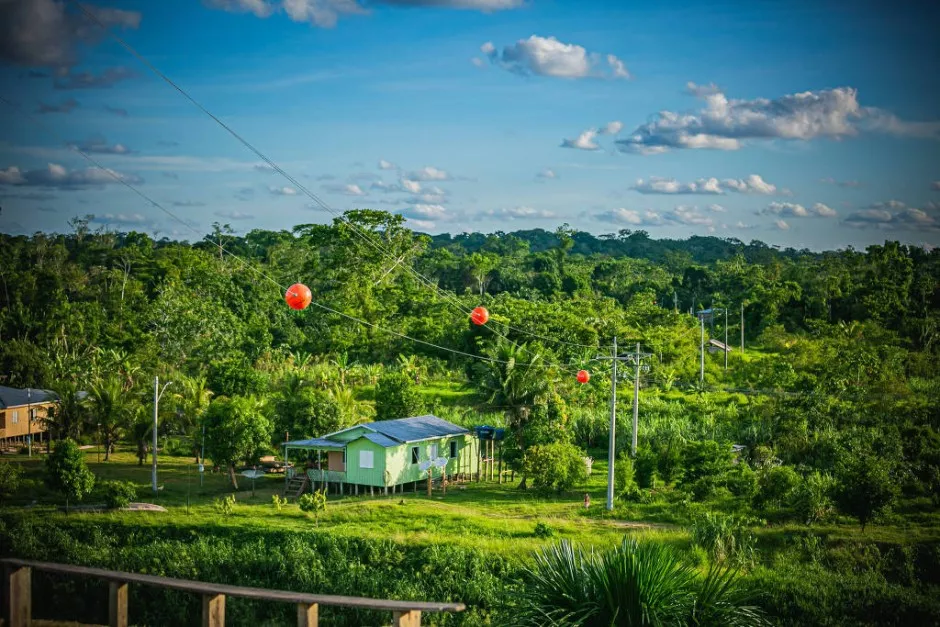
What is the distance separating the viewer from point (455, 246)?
81.9 metres

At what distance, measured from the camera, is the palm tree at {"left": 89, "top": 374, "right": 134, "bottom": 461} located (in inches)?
1008

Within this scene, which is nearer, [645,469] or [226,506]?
[226,506]

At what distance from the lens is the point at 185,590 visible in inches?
255

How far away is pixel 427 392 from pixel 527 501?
1146cm

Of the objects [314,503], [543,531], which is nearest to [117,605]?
[543,531]

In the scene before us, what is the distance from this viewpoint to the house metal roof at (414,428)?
22453 mm

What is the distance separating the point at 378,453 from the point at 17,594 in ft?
51.0

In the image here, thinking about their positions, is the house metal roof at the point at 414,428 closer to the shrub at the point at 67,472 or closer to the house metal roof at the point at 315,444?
the house metal roof at the point at 315,444

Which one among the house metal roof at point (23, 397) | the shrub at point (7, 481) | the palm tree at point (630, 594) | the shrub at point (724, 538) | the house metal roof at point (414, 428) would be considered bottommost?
the shrub at point (724, 538)

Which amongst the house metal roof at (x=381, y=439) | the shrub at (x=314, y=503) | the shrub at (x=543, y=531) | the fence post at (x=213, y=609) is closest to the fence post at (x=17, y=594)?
the fence post at (x=213, y=609)

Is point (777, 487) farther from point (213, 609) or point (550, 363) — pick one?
point (213, 609)

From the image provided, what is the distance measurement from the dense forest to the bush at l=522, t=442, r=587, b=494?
0.20 feet

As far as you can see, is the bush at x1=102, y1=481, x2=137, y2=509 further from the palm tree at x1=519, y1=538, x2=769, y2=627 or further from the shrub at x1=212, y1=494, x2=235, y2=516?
the palm tree at x1=519, y1=538, x2=769, y2=627

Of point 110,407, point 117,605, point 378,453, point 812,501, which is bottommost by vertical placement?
point 812,501
